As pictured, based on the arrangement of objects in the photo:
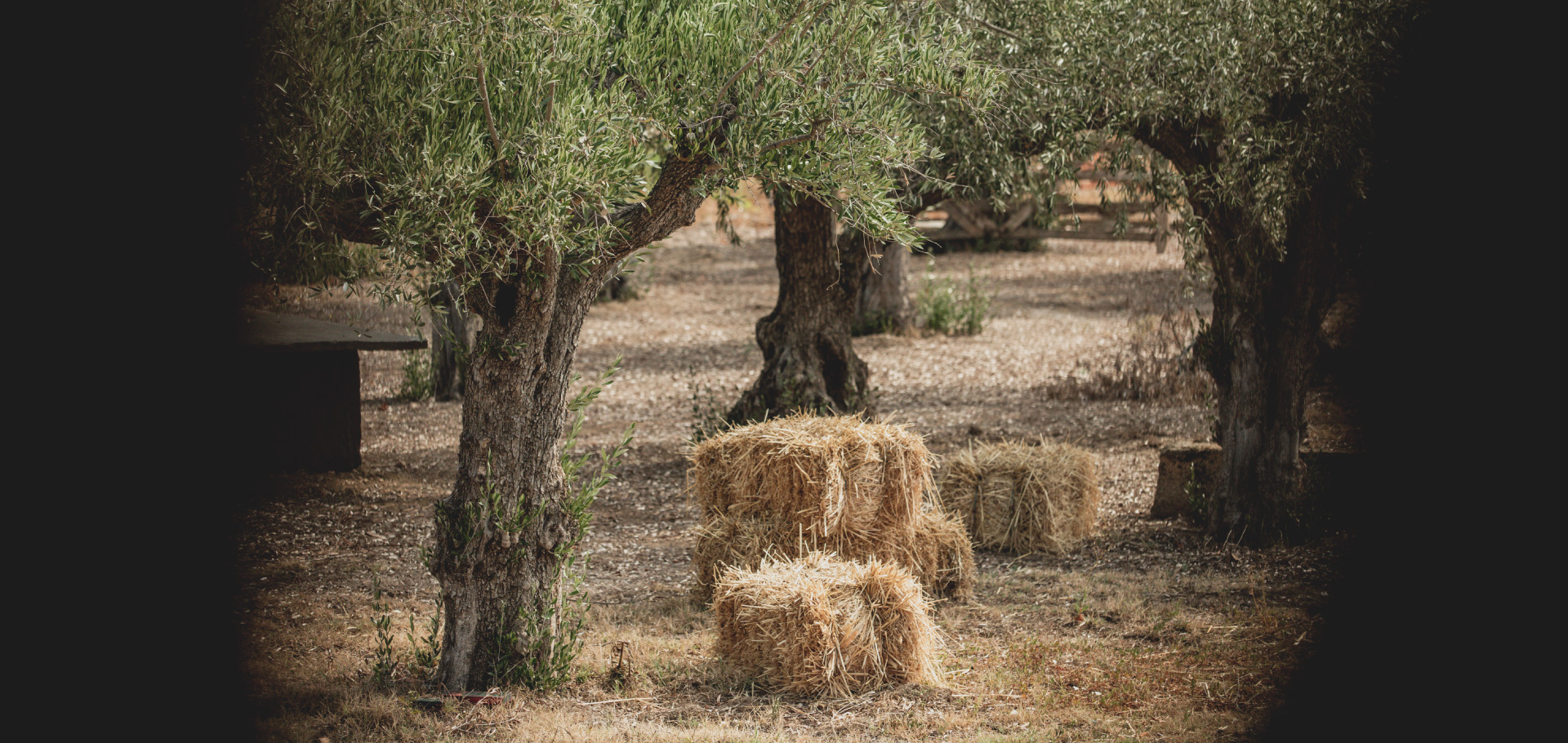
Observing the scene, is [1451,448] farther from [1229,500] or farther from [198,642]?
[198,642]

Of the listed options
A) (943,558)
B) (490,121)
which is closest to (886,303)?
(943,558)

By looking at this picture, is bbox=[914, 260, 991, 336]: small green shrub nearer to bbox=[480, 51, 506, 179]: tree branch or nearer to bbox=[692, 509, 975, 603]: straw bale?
bbox=[692, 509, 975, 603]: straw bale

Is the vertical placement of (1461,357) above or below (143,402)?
above

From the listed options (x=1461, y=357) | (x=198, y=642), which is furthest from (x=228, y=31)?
(x=1461, y=357)

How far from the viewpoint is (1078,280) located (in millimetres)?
21219

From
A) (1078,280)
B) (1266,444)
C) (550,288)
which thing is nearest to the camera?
(550,288)

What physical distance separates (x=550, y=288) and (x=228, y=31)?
54.8 inches

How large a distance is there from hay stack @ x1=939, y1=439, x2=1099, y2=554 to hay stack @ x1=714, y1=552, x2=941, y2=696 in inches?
98.0

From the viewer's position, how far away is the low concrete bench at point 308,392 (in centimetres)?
880

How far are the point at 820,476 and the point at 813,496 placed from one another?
Result: 11 cm

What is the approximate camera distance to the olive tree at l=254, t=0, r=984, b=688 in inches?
146

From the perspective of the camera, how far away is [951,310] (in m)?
17.0

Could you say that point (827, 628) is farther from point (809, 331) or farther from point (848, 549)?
point (809, 331)

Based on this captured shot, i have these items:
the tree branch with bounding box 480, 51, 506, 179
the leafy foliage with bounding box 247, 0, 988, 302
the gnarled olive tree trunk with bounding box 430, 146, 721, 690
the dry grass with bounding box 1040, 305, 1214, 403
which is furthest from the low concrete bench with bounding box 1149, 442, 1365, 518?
the tree branch with bounding box 480, 51, 506, 179
